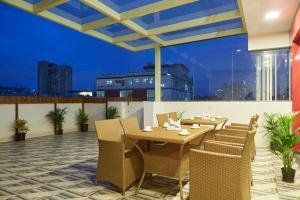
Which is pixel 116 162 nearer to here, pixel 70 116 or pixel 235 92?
pixel 235 92

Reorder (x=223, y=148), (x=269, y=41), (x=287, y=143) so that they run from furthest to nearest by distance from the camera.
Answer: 1. (x=269, y=41)
2. (x=287, y=143)
3. (x=223, y=148)

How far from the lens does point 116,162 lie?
9.27 ft

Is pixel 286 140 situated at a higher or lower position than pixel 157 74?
lower

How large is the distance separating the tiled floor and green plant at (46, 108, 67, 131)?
2.59 m

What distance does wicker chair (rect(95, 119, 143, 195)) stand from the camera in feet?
9.12

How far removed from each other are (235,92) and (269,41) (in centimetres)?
161

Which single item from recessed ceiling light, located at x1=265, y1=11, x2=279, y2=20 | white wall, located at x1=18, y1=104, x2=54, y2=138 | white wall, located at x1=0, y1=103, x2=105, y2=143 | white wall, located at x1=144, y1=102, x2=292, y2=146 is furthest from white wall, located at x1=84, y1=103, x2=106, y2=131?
recessed ceiling light, located at x1=265, y1=11, x2=279, y2=20

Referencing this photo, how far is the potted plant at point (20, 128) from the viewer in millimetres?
6459

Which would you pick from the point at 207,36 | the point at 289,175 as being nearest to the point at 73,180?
the point at 289,175

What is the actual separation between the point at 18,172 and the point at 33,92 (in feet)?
14.7

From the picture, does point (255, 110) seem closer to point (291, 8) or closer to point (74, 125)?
point (291, 8)

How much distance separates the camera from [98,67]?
27.3 metres

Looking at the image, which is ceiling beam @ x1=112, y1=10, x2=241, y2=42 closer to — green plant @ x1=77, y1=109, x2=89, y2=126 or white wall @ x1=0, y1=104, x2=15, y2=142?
green plant @ x1=77, y1=109, x2=89, y2=126

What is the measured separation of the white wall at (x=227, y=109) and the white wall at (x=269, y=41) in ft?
4.94
